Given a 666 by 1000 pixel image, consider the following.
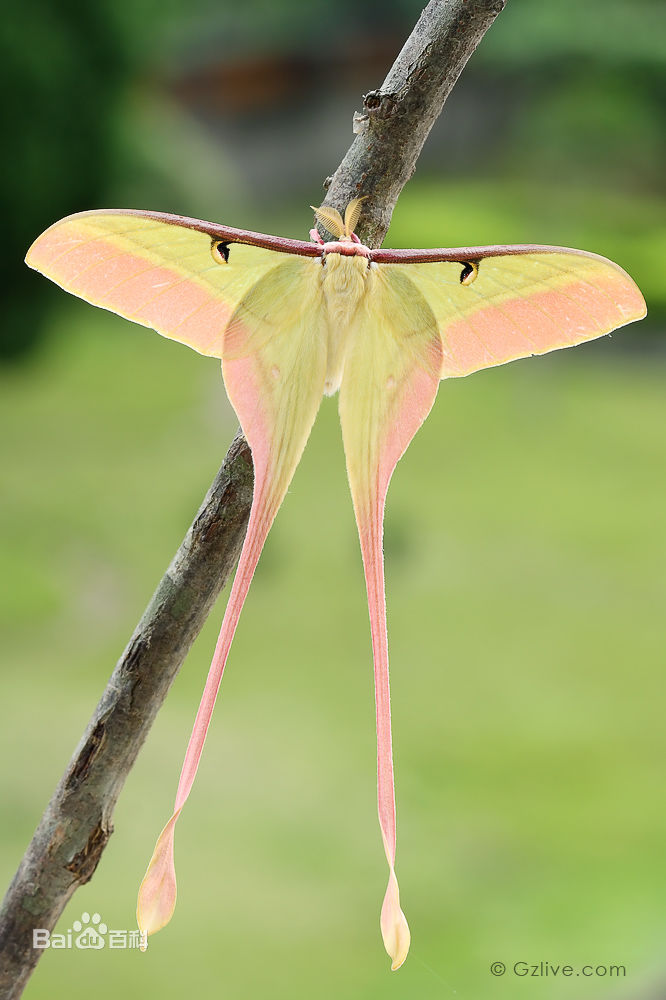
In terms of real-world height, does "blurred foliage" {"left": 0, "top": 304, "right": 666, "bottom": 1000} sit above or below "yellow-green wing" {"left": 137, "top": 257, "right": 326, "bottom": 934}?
below

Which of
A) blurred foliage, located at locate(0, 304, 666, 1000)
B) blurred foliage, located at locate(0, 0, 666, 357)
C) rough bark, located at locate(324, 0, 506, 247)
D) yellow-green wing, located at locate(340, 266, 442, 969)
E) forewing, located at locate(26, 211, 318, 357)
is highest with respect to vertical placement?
blurred foliage, located at locate(0, 0, 666, 357)

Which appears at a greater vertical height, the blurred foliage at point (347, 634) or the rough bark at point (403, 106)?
the rough bark at point (403, 106)

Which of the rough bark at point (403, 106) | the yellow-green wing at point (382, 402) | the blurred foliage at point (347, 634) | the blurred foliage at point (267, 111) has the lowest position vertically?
the blurred foliage at point (347, 634)

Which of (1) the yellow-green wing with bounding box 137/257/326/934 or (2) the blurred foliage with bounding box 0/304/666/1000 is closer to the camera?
(1) the yellow-green wing with bounding box 137/257/326/934

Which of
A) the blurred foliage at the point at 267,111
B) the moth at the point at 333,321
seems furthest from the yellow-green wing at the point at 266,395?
the blurred foliage at the point at 267,111

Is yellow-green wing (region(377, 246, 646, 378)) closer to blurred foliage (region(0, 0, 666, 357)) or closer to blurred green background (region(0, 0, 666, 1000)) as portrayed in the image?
blurred green background (region(0, 0, 666, 1000))

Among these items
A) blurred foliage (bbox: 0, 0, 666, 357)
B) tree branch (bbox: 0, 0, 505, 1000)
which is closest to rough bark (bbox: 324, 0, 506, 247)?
tree branch (bbox: 0, 0, 505, 1000)

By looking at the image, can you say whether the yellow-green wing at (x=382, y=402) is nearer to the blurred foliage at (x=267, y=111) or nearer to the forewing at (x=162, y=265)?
the forewing at (x=162, y=265)
